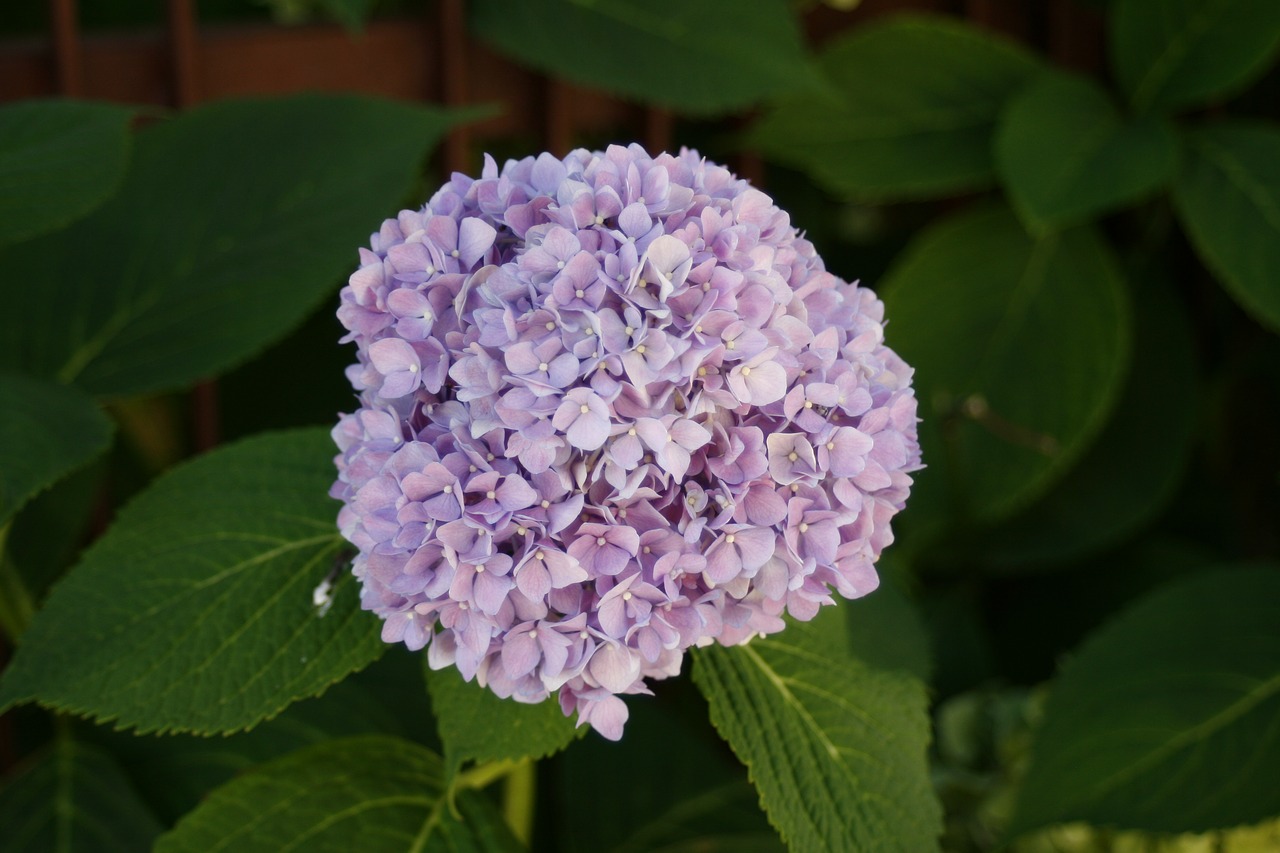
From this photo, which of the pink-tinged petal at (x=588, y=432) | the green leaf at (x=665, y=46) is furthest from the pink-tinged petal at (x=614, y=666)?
the green leaf at (x=665, y=46)

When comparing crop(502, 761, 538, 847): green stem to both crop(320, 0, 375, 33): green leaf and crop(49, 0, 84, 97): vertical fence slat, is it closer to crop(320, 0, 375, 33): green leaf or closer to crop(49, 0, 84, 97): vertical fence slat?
crop(320, 0, 375, 33): green leaf

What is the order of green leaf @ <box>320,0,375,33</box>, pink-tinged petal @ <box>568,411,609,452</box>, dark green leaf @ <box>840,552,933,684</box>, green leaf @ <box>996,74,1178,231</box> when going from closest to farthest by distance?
pink-tinged petal @ <box>568,411,609,452</box> → dark green leaf @ <box>840,552,933,684</box> → green leaf @ <box>320,0,375,33</box> → green leaf @ <box>996,74,1178,231</box>

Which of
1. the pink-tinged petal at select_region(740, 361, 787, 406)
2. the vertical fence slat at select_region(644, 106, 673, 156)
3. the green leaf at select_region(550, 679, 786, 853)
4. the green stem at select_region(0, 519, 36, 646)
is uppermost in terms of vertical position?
the pink-tinged petal at select_region(740, 361, 787, 406)

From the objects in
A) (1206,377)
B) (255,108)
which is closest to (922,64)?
(1206,377)

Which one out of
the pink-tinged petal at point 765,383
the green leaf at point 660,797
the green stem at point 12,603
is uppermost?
the pink-tinged petal at point 765,383

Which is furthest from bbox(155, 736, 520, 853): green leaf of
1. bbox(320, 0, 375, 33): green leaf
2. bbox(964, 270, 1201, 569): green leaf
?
bbox(964, 270, 1201, 569): green leaf

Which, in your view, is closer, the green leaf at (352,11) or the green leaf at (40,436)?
the green leaf at (40,436)

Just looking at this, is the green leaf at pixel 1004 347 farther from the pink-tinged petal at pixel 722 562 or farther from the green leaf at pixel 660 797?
the pink-tinged petal at pixel 722 562
